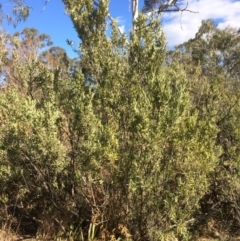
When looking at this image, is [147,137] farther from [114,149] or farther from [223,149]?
[223,149]

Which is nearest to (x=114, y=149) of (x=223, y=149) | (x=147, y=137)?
(x=147, y=137)

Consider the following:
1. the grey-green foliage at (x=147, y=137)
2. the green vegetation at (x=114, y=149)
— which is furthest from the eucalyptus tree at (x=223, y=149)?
the grey-green foliage at (x=147, y=137)

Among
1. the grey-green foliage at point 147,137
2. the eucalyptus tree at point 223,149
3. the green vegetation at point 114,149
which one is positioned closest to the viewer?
the grey-green foliage at point 147,137

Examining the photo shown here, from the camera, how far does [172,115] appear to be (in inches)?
176

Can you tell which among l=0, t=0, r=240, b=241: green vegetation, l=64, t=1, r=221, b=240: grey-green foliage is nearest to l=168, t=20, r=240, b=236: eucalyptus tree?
l=0, t=0, r=240, b=241: green vegetation

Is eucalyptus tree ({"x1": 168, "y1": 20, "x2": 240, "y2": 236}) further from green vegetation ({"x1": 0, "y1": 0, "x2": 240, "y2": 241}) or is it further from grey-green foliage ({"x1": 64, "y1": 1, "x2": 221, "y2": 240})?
grey-green foliage ({"x1": 64, "y1": 1, "x2": 221, "y2": 240})

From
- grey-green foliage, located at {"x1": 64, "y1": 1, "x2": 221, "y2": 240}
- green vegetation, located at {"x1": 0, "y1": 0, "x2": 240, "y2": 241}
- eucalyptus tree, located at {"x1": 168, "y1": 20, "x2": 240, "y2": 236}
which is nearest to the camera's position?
grey-green foliage, located at {"x1": 64, "y1": 1, "x2": 221, "y2": 240}

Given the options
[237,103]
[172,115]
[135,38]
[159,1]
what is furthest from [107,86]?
[159,1]

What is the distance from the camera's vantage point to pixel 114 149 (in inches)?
186

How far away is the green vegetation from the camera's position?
15.2 feet

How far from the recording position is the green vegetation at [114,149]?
463 centimetres

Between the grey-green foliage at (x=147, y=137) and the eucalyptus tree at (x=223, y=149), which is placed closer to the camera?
the grey-green foliage at (x=147, y=137)

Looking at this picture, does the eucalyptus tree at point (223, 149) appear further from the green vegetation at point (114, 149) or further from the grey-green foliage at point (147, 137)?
the grey-green foliage at point (147, 137)

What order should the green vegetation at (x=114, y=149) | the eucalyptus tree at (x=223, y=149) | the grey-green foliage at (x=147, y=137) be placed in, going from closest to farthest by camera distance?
the grey-green foliage at (x=147, y=137) < the green vegetation at (x=114, y=149) < the eucalyptus tree at (x=223, y=149)
